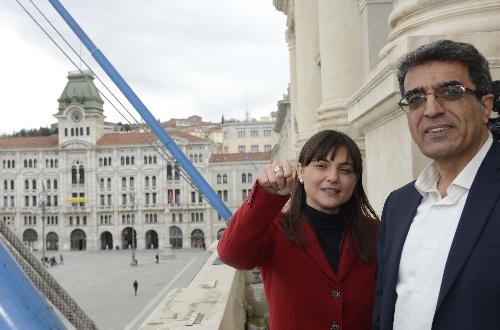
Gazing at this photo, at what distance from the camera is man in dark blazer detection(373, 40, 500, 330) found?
5.28 ft

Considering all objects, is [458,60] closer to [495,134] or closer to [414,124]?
[414,124]

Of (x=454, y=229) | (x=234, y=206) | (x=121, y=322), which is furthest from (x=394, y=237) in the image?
(x=234, y=206)

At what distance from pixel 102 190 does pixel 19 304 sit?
246 feet

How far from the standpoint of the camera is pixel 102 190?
242 feet

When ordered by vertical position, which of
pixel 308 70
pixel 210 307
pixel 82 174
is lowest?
pixel 210 307

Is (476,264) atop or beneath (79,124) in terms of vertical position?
beneath

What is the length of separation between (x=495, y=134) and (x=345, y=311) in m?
0.94

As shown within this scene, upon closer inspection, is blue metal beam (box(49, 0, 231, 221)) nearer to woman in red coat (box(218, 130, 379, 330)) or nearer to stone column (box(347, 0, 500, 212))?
stone column (box(347, 0, 500, 212))

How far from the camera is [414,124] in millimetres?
1945

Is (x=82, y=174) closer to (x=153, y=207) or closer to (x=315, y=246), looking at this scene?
(x=153, y=207)

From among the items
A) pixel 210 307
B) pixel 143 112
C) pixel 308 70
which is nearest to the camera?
pixel 210 307

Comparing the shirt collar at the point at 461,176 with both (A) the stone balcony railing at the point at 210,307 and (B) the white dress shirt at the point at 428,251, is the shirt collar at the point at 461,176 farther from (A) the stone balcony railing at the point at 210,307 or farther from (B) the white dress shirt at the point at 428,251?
(A) the stone balcony railing at the point at 210,307

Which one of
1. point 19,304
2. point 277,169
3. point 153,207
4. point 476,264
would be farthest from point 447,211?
point 153,207

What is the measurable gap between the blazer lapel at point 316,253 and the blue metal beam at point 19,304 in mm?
1259
